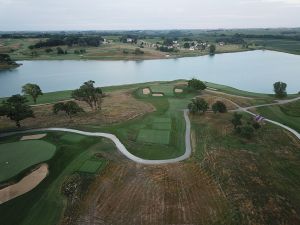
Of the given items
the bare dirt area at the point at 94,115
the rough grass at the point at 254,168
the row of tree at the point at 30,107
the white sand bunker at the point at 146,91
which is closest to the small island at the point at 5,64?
the row of tree at the point at 30,107

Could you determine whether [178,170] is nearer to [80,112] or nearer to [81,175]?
[81,175]

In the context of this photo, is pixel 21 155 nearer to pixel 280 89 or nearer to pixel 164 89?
pixel 164 89

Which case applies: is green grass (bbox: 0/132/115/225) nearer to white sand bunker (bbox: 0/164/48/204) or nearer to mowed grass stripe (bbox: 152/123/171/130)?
white sand bunker (bbox: 0/164/48/204)

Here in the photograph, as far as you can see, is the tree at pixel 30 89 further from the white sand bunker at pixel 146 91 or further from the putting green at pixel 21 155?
the white sand bunker at pixel 146 91

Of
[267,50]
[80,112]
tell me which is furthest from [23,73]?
[267,50]

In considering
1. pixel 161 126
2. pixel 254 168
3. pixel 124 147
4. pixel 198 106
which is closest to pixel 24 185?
pixel 124 147

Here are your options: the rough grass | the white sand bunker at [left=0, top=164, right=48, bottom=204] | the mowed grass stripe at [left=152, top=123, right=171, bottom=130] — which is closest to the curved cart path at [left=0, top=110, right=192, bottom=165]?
the rough grass
